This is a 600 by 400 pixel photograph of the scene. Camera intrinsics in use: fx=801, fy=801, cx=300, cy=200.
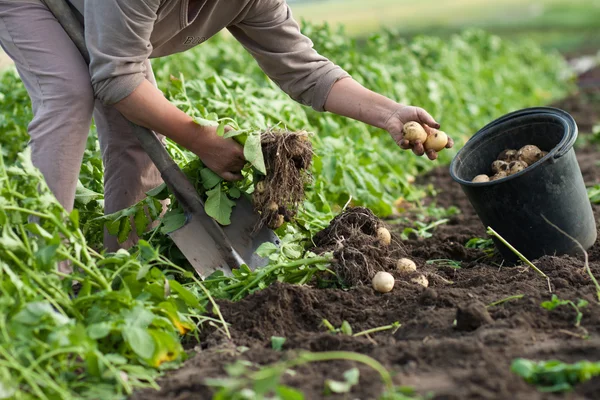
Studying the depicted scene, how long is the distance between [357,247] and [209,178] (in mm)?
666

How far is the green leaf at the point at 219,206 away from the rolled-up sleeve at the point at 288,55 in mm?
577

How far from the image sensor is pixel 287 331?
266 cm

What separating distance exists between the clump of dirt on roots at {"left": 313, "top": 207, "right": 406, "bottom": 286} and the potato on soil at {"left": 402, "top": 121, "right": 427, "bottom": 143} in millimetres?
390

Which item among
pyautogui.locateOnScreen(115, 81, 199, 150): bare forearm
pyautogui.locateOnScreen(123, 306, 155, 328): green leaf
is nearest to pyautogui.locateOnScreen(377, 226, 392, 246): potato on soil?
pyautogui.locateOnScreen(115, 81, 199, 150): bare forearm

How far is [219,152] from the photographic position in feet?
10.1

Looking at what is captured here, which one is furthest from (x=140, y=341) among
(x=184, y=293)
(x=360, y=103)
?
(x=360, y=103)

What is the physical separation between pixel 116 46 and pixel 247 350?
1.15 m

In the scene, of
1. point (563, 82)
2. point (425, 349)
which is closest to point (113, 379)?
point (425, 349)

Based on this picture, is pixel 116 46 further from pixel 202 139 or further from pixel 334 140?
pixel 334 140

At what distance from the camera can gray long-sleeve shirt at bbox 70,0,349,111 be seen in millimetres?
2764

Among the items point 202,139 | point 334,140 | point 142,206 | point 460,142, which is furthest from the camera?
point 460,142

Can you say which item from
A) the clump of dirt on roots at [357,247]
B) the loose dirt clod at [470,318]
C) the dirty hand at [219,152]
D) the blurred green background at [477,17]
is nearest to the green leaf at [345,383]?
the loose dirt clod at [470,318]

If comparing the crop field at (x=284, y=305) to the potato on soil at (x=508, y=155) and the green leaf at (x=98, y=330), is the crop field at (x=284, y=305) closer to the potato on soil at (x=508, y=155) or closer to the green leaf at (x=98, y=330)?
the green leaf at (x=98, y=330)

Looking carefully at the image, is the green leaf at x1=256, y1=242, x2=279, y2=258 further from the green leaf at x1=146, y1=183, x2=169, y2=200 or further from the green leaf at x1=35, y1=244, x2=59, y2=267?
the green leaf at x1=35, y1=244, x2=59, y2=267
